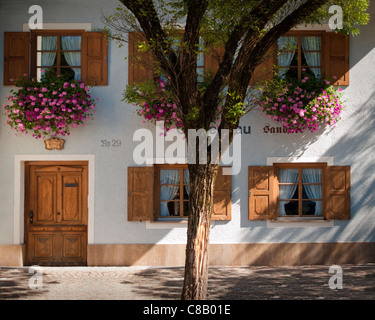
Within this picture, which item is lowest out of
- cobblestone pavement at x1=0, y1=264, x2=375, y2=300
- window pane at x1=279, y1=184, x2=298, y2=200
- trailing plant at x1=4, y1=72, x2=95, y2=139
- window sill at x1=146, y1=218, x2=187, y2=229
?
cobblestone pavement at x1=0, y1=264, x2=375, y2=300

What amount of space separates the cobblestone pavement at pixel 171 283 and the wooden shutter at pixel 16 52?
151 inches

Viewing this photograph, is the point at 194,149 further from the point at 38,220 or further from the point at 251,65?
the point at 38,220

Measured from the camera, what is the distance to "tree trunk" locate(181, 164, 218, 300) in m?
6.89

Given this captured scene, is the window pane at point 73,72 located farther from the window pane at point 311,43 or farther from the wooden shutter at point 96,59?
the window pane at point 311,43

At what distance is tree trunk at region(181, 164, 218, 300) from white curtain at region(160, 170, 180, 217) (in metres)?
3.87

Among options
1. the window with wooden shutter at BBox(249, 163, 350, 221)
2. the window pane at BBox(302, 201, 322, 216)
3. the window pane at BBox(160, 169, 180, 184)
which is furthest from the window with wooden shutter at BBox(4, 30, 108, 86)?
the window pane at BBox(302, 201, 322, 216)

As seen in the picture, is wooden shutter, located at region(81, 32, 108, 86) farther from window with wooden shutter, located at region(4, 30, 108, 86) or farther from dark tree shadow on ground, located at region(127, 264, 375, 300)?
dark tree shadow on ground, located at region(127, 264, 375, 300)

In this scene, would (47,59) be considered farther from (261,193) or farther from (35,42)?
(261,193)

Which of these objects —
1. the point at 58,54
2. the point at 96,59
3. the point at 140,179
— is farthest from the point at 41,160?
the point at 96,59

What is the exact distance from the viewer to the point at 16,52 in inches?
421

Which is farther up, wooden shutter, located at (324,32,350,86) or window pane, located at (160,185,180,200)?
wooden shutter, located at (324,32,350,86)

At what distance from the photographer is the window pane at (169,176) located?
1089 centimetres

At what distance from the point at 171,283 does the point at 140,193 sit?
223 cm

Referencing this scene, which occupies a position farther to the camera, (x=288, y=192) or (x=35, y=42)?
(x=288, y=192)
